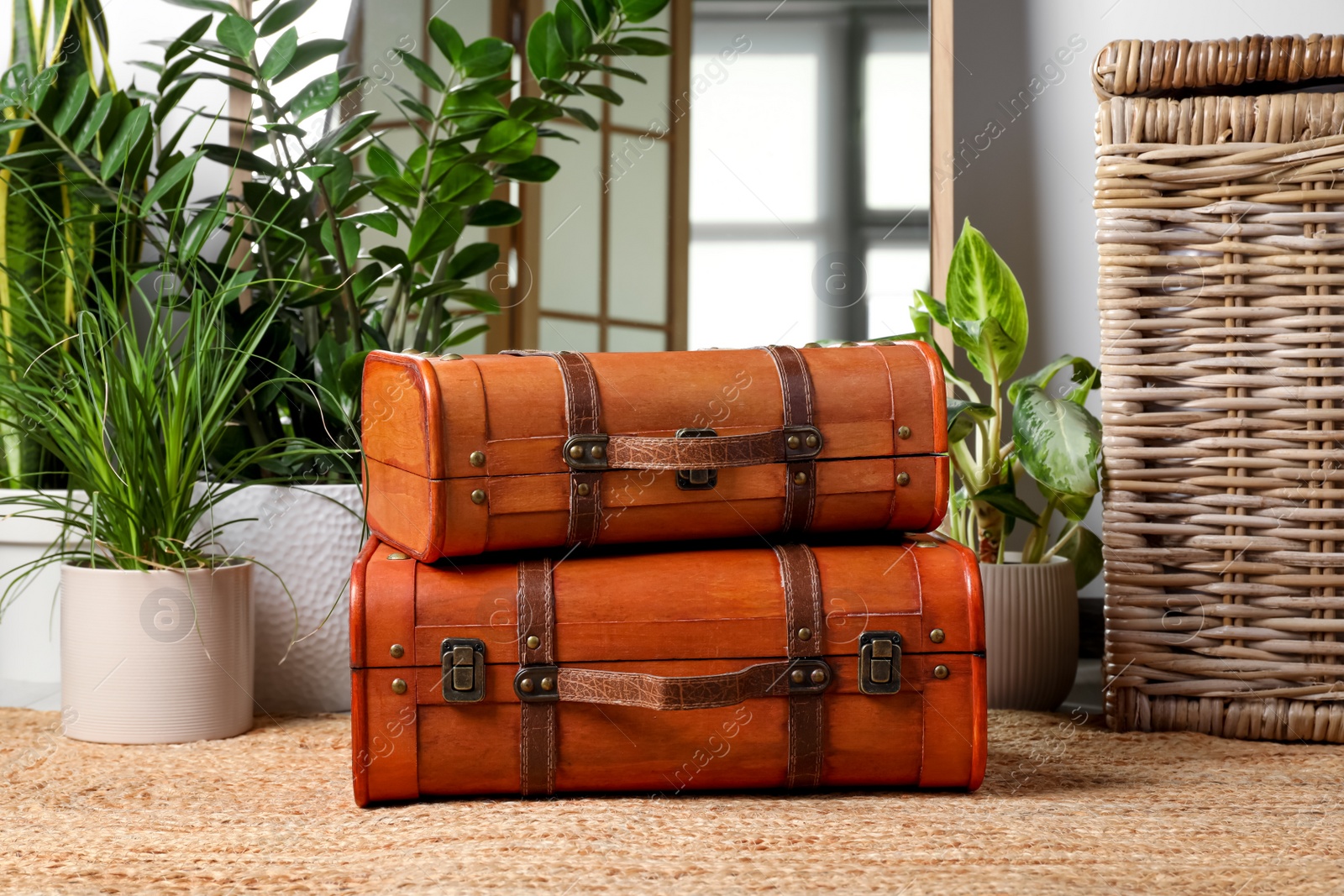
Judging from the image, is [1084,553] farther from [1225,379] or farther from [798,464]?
[798,464]

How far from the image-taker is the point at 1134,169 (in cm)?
115

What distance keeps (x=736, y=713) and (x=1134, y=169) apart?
2.41 feet

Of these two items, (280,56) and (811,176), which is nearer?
(280,56)

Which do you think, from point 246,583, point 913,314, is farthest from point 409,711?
point 913,314

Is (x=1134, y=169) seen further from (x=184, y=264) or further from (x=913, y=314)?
(x=184, y=264)

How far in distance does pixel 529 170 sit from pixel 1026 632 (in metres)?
0.86

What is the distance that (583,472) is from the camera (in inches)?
36.9

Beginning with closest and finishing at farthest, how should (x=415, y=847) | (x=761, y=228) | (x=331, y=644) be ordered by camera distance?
(x=415, y=847) < (x=331, y=644) < (x=761, y=228)

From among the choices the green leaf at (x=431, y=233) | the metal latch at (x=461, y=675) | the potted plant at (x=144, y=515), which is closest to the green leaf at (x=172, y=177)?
the potted plant at (x=144, y=515)

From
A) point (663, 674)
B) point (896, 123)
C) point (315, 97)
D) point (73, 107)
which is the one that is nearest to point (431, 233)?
point (315, 97)

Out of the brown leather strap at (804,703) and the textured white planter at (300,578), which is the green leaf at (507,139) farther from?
the brown leather strap at (804,703)

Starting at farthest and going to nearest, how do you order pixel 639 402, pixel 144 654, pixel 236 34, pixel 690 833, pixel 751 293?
pixel 751 293 < pixel 236 34 < pixel 144 654 < pixel 639 402 < pixel 690 833

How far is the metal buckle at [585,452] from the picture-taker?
93 cm

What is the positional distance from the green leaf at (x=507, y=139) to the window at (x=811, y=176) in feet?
1.24
